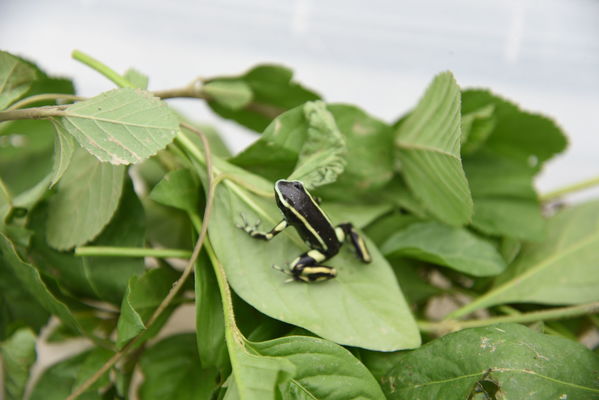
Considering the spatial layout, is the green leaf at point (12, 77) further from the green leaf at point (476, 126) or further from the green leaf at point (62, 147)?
the green leaf at point (476, 126)

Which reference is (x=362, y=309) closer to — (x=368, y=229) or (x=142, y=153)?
(x=368, y=229)

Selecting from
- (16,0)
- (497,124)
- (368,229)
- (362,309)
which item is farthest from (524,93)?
(16,0)

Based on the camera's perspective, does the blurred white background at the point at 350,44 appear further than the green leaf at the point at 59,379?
Yes

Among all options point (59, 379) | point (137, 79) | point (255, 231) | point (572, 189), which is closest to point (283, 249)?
point (255, 231)

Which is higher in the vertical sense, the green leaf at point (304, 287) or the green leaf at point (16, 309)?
the green leaf at point (304, 287)

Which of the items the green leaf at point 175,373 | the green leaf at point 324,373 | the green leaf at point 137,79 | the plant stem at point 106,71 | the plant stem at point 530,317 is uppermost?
the plant stem at point 106,71

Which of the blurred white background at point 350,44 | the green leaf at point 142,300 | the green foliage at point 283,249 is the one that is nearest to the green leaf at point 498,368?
the green foliage at point 283,249

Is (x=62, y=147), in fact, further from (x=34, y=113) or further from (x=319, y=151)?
(x=319, y=151)
